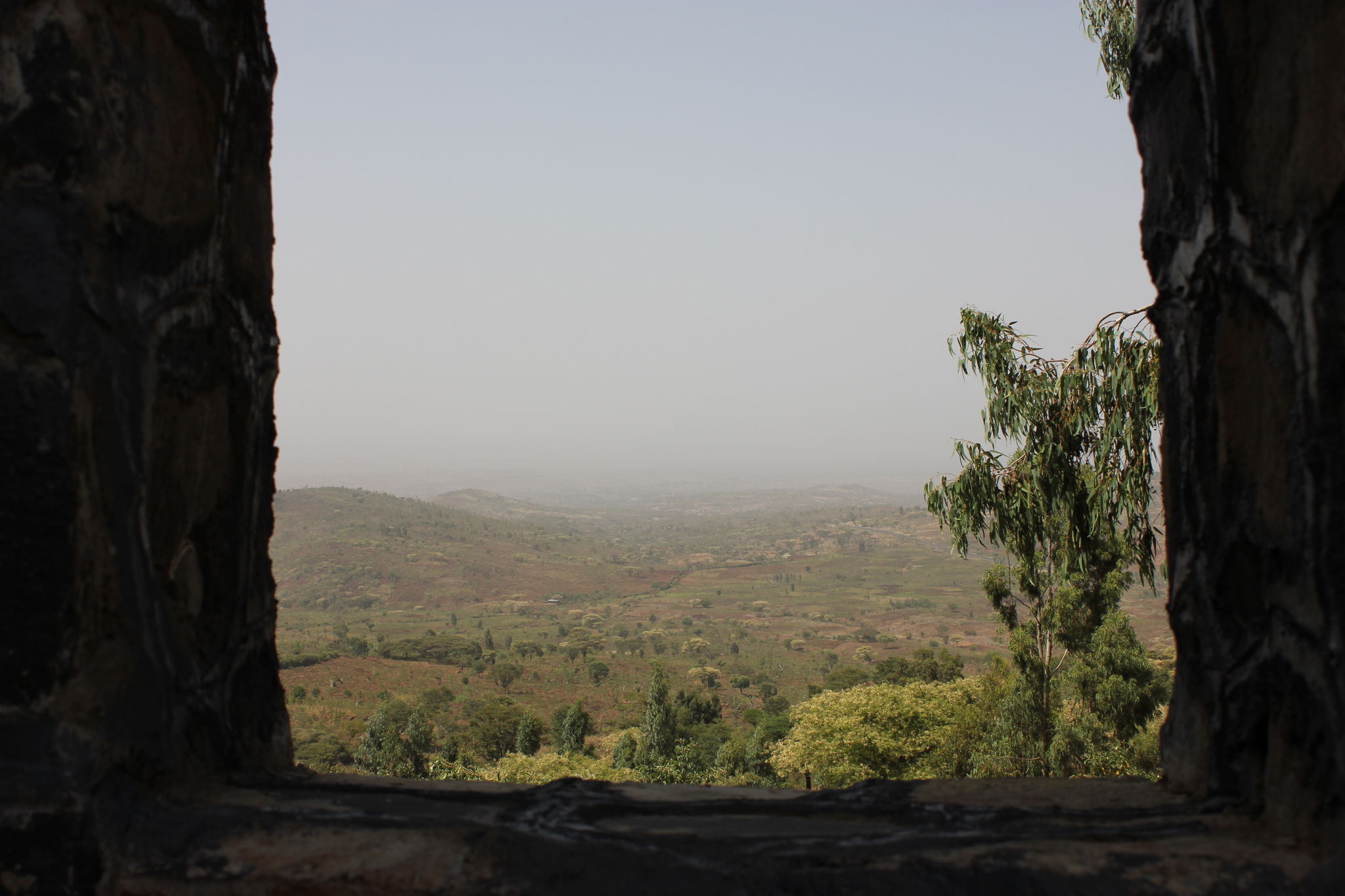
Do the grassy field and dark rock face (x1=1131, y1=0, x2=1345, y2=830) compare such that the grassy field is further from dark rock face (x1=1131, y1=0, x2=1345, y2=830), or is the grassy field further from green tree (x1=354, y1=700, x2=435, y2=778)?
dark rock face (x1=1131, y1=0, x2=1345, y2=830)

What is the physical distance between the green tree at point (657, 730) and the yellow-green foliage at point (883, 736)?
8524 millimetres

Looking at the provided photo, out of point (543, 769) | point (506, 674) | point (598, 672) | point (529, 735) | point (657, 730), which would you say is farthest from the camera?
point (598, 672)

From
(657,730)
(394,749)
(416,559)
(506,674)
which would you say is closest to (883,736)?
(657,730)

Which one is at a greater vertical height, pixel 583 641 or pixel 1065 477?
pixel 1065 477

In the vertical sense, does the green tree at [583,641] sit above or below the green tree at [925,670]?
below

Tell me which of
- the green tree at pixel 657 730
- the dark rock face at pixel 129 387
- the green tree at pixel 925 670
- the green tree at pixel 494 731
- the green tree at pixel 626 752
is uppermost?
the dark rock face at pixel 129 387

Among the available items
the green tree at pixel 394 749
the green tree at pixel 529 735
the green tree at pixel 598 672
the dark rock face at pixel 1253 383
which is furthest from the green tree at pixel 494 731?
the dark rock face at pixel 1253 383

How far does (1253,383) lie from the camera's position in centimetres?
124

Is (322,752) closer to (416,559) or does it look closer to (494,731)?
(494,731)

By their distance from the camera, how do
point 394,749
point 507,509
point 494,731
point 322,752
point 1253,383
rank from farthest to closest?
point 507,509, point 494,731, point 322,752, point 394,749, point 1253,383

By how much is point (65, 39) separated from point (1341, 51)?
1.68 m

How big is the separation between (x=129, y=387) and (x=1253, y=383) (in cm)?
166

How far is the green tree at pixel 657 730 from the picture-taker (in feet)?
76.1

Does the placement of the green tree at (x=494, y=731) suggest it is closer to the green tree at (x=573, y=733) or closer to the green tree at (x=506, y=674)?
the green tree at (x=573, y=733)
